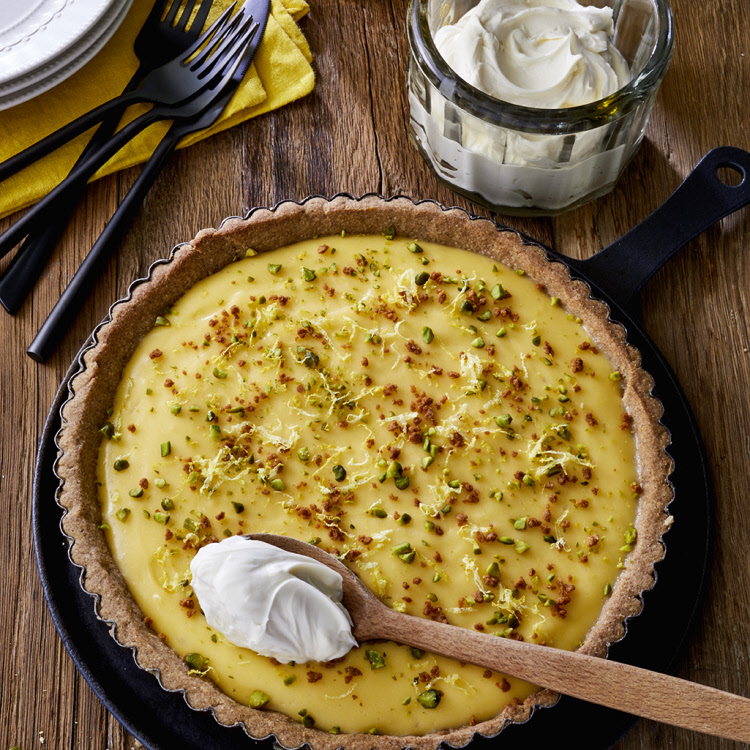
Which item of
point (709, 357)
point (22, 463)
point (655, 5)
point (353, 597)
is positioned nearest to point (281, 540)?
point (353, 597)

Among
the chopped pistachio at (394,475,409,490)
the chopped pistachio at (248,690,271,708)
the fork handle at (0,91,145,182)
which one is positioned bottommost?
the chopped pistachio at (248,690,271,708)

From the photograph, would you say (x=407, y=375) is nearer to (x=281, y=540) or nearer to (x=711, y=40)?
(x=281, y=540)

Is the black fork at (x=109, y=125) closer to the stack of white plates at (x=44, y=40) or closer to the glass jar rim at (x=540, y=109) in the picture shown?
the stack of white plates at (x=44, y=40)

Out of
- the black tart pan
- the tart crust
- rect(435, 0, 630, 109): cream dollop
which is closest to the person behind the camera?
the tart crust

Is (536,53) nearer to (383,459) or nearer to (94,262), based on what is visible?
(383,459)

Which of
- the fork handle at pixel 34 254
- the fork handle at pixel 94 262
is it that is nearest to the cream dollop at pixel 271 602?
the fork handle at pixel 94 262

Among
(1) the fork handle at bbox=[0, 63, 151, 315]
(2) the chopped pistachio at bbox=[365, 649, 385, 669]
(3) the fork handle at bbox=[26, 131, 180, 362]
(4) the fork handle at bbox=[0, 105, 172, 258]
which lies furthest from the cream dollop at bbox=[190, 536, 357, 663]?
(4) the fork handle at bbox=[0, 105, 172, 258]

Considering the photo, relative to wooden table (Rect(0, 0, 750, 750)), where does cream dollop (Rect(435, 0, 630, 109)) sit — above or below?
above

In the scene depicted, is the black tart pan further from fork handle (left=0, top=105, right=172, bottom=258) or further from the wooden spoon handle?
fork handle (left=0, top=105, right=172, bottom=258)
